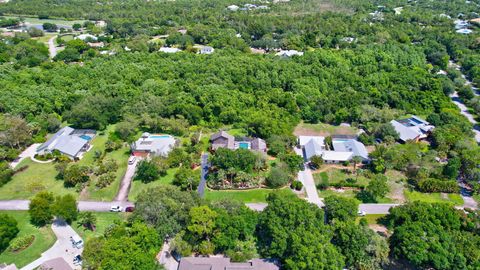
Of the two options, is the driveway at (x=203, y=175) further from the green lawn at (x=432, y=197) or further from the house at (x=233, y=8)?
the house at (x=233, y=8)

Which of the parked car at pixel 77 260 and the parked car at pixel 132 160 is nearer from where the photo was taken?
the parked car at pixel 77 260

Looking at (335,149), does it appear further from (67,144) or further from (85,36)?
(85,36)

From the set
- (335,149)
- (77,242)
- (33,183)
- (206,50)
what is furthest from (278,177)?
(206,50)

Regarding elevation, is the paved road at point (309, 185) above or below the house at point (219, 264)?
below

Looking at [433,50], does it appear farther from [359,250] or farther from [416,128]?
[359,250]

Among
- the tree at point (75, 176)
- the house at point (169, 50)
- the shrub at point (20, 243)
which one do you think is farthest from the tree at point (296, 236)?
the house at point (169, 50)
